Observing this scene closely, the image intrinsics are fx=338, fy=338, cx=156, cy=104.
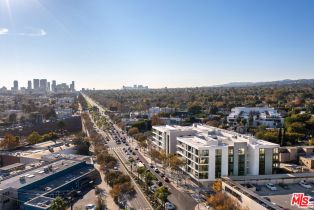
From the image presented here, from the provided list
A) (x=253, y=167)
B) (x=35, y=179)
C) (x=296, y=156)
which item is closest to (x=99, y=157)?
(x=35, y=179)

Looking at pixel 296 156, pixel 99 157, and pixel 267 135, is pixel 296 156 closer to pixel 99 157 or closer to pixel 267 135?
pixel 267 135

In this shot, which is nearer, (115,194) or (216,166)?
(115,194)

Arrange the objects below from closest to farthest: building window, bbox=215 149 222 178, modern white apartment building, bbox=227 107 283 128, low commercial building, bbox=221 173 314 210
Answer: low commercial building, bbox=221 173 314 210 < building window, bbox=215 149 222 178 < modern white apartment building, bbox=227 107 283 128

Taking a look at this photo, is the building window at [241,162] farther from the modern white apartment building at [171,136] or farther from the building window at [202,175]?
the modern white apartment building at [171,136]

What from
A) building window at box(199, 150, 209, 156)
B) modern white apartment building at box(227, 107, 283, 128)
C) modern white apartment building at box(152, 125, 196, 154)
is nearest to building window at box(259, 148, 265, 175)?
building window at box(199, 150, 209, 156)

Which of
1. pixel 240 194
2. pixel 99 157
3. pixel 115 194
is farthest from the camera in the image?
pixel 99 157

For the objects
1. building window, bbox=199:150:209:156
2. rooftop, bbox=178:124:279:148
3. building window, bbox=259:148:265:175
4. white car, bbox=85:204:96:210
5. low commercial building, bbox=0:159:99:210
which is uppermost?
rooftop, bbox=178:124:279:148

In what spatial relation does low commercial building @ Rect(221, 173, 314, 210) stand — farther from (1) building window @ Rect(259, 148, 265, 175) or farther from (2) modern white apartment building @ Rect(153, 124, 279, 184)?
(1) building window @ Rect(259, 148, 265, 175)

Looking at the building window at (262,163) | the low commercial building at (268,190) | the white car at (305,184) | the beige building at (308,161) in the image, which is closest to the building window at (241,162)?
the building window at (262,163)
